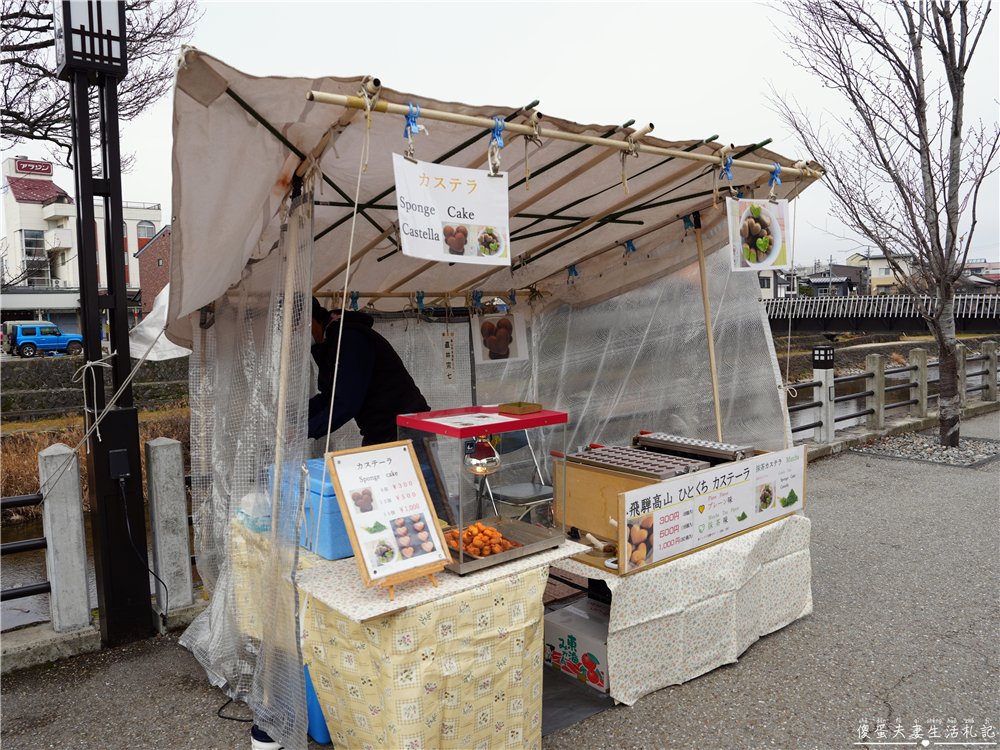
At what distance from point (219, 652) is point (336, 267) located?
2.36 metres

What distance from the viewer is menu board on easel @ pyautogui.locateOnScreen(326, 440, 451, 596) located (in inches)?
94.3

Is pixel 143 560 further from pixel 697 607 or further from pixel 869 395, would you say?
pixel 869 395

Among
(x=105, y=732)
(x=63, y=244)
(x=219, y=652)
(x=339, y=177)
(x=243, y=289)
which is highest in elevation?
(x=63, y=244)

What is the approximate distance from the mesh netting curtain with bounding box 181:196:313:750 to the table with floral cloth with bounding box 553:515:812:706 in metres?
1.26

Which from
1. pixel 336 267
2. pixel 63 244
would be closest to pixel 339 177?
pixel 336 267

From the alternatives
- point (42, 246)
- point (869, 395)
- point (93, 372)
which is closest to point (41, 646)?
point (93, 372)

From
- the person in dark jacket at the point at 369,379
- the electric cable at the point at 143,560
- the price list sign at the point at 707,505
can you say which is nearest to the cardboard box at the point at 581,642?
the price list sign at the point at 707,505

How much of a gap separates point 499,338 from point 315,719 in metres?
3.33

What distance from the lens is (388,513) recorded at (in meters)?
2.53

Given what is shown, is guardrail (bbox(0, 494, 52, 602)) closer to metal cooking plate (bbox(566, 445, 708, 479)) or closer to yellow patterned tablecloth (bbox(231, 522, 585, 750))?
yellow patterned tablecloth (bbox(231, 522, 585, 750))

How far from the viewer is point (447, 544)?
2621mm

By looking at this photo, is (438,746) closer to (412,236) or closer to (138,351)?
(412,236)

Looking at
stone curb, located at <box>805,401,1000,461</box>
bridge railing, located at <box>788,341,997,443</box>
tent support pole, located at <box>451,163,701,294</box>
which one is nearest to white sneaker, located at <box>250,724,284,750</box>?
tent support pole, located at <box>451,163,701,294</box>

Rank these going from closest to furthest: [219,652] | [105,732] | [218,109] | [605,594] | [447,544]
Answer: [218,109] → [447,544] → [105,732] → [219,652] → [605,594]
